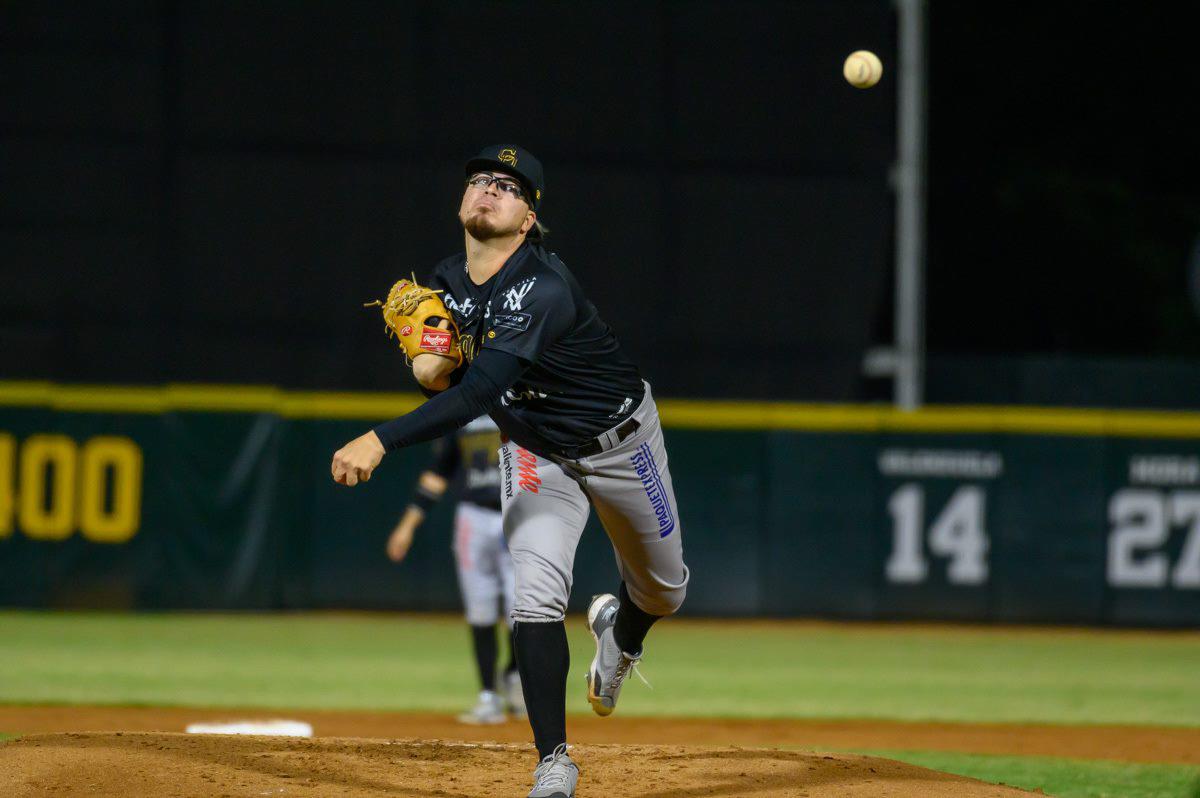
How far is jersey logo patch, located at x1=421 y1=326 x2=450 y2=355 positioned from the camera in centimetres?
450

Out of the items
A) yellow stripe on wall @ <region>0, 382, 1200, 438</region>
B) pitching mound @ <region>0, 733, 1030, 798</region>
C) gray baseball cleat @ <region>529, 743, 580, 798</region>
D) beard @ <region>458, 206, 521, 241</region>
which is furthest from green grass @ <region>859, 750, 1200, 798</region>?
yellow stripe on wall @ <region>0, 382, 1200, 438</region>

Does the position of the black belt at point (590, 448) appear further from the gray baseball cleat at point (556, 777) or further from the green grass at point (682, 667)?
the green grass at point (682, 667)

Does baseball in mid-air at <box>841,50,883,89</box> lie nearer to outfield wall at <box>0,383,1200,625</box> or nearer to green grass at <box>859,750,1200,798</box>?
green grass at <box>859,750,1200,798</box>

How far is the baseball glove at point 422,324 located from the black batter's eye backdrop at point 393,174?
5985 mm

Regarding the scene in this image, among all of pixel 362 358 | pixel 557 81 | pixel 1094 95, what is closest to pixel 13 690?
pixel 362 358

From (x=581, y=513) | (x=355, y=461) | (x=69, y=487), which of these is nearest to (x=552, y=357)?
(x=581, y=513)

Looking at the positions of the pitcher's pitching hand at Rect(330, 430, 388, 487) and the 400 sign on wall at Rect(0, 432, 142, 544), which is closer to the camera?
the pitcher's pitching hand at Rect(330, 430, 388, 487)

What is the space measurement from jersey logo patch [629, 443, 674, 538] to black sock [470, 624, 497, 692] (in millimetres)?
2781

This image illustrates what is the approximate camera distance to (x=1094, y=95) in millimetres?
23406

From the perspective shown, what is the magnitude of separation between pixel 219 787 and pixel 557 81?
278 inches

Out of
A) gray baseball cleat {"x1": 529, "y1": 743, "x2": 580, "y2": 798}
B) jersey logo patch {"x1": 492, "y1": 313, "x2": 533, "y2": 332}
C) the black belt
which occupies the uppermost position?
jersey logo patch {"x1": 492, "y1": 313, "x2": 533, "y2": 332}

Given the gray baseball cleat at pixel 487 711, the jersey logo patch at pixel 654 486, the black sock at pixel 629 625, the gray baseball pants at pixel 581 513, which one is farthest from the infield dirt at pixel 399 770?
the gray baseball cleat at pixel 487 711

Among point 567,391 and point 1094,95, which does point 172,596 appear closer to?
point 567,391

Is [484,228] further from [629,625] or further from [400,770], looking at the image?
[400,770]
